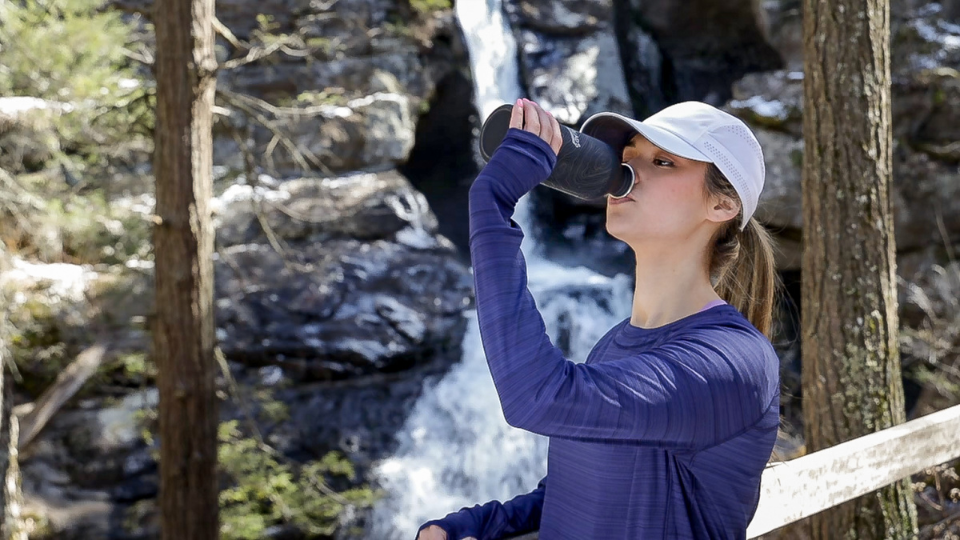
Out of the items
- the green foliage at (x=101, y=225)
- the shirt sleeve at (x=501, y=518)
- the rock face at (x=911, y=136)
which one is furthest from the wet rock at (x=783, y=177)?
the shirt sleeve at (x=501, y=518)

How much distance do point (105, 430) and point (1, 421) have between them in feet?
11.1

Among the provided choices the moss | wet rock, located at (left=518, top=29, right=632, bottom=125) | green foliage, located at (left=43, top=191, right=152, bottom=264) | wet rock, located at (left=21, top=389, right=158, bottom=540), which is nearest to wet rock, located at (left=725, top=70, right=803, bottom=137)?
wet rock, located at (left=518, top=29, right=632, bottom=125)

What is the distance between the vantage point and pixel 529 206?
1388 cm

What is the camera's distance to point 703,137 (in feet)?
4.84

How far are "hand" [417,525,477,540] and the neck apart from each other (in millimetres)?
524

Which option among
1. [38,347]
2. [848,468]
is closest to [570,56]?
[38,347]

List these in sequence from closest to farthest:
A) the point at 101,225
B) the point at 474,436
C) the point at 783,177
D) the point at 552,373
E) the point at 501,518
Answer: the point at 552,373 → the point at 501,518 → the point at 101,225 → the point at 474,436 → the point at 783,177

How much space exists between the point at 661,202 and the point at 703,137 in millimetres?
130

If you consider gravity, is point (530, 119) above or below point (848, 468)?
above

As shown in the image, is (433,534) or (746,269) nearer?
(433,534)

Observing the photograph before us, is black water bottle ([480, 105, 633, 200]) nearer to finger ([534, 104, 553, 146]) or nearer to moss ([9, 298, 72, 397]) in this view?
finger ([534, 104, 553, 146])

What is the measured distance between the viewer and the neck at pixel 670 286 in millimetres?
1508

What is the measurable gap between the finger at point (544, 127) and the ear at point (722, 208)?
14.0 inches

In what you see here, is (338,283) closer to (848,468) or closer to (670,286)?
(848,468)
